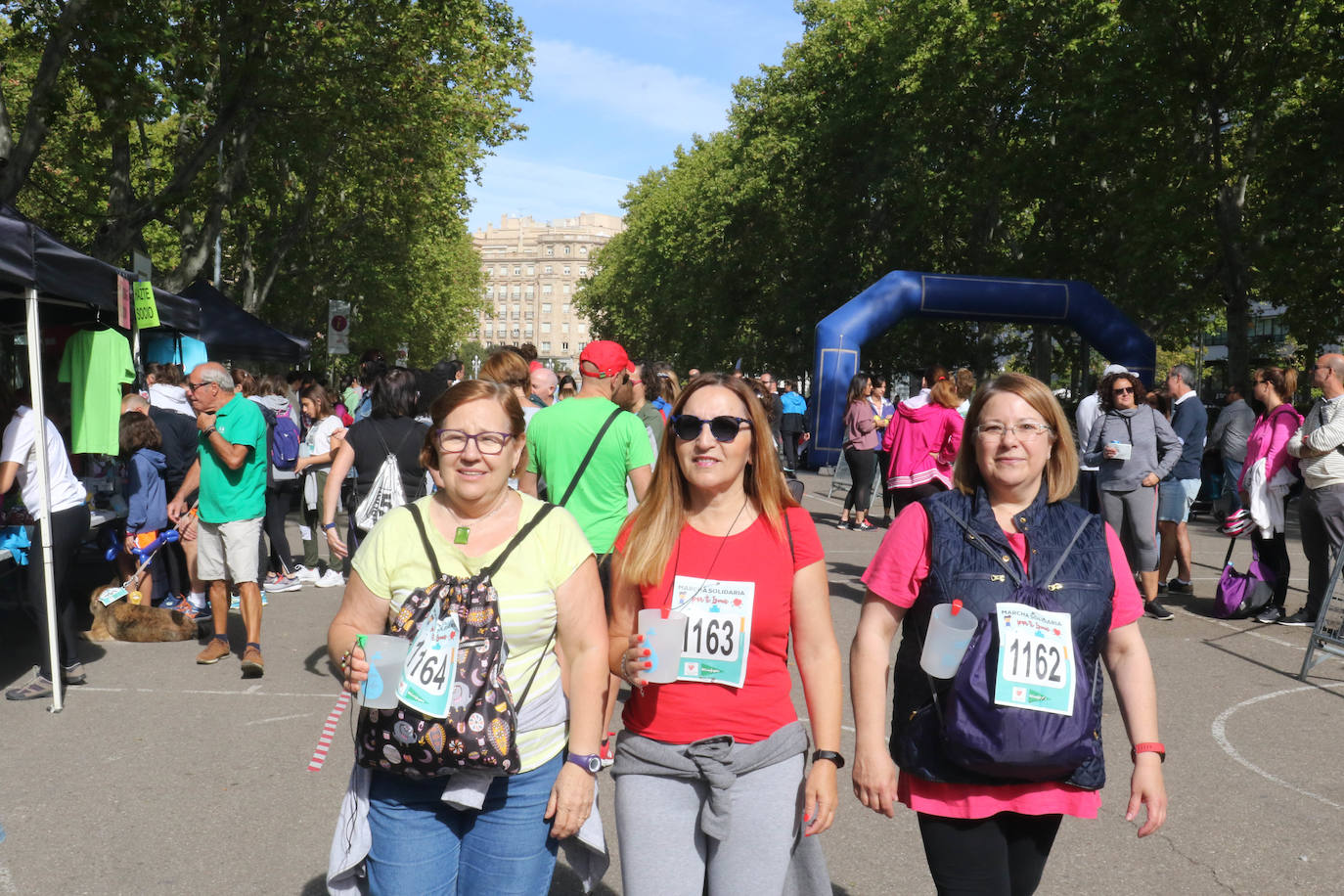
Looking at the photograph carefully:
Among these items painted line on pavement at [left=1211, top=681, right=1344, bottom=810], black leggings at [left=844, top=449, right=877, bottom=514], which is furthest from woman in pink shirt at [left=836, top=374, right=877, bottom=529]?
painted line on pavement at [left=1211, top=681, right=1344, bottom=810]

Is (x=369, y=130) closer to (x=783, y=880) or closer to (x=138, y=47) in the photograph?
(x=138, y=47)

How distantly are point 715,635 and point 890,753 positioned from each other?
21.4 inches

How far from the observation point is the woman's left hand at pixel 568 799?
275 cm

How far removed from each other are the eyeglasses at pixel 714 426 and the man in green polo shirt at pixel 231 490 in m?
4.92

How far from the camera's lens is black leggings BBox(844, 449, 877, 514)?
50.5 ft

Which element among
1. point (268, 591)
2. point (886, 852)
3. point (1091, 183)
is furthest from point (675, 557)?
point (1091, 183)

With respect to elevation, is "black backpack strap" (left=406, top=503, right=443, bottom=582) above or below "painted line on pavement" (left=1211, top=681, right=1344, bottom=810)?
above

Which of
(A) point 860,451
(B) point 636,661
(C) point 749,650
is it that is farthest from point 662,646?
(A) point 860,451

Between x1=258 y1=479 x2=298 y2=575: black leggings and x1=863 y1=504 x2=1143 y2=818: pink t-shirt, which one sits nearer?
x1=863 y1=504 x2=1143 y2=818: pink t-shirt

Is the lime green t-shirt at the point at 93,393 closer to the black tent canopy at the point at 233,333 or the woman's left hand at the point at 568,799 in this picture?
the woman's left hand at the point at 568,799

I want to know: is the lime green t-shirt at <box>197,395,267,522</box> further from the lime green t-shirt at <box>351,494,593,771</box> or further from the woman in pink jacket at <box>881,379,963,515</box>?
the lime green t-shirt at <box>351,494,593,771</box>

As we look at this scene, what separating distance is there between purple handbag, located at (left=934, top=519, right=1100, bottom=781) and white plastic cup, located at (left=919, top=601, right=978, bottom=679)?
0.02m

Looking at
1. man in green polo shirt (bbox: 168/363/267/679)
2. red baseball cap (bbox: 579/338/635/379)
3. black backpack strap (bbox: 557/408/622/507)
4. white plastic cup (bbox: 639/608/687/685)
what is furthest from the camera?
man in green polo shirt (bbox: 168/363/267/679)

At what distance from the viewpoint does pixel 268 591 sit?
10.6m
